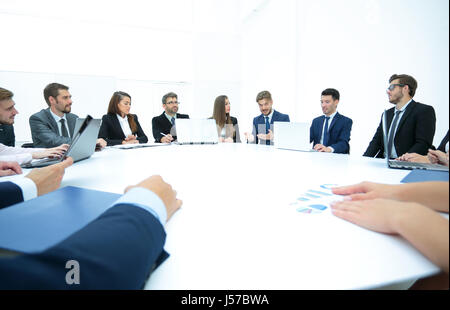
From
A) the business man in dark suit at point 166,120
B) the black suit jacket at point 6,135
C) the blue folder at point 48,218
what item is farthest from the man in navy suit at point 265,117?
the black suit jacket at point 6,135

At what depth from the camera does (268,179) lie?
1107 mm

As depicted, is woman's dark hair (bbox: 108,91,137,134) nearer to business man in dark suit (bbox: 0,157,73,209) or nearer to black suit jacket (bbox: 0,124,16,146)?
black suit jacket (bbox: 0,124,16,146)

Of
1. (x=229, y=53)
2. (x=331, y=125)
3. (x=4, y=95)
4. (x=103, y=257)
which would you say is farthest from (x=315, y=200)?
(x=229, y=53)

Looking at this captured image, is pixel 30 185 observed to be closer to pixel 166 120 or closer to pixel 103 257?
pixel 103 257

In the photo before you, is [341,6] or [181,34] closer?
[341,6]

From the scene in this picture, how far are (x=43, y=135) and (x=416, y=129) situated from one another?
392 cm

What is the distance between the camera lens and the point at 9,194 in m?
0.72

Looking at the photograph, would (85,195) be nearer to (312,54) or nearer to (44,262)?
(44,262)

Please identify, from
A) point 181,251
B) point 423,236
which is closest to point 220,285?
point 181,251

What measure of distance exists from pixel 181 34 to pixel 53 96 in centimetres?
374

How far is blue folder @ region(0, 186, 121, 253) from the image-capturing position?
41 cm

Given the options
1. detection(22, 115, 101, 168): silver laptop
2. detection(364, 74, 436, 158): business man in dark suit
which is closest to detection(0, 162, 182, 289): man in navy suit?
detection(22, 115, 101, 168): silver laptop

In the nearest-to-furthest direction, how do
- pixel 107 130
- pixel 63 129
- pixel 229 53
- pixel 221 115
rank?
pixel 63 129
pixel 107 130
pixel 221 115
pixel 229 53

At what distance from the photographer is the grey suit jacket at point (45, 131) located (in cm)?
270
